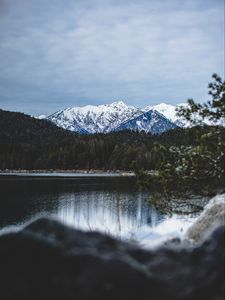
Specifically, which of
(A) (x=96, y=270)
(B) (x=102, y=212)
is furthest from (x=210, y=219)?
(B) (x=102, y=212)

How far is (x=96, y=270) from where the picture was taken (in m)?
6.00

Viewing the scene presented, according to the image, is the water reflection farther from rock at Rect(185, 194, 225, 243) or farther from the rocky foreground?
the rocky foreground

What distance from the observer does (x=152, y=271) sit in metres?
6.52

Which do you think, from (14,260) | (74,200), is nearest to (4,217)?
(74,200)

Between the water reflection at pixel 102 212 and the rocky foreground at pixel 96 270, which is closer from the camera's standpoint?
the rocky foreground at pixel 96 270

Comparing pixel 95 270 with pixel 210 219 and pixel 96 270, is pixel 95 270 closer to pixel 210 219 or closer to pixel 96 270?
pixel 96 270

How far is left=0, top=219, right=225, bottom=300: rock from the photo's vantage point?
5832 mm

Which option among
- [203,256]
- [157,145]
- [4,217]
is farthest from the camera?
[4,217]

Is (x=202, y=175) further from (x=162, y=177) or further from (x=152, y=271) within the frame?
(x=152, y=271)

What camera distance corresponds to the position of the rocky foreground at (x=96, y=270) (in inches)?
230

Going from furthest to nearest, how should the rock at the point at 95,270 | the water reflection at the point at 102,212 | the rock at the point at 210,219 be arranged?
1. the water reflection at the point at 102,212
2. the rock at the point at 210,219
3. the rock at the point at 95,270

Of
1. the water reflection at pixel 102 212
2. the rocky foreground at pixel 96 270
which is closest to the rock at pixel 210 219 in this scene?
the rocky foreground at pixel 96 270

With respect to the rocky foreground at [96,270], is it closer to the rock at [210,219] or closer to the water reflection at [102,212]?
the rock at [210,219]

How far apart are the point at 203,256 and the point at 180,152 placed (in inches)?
469
